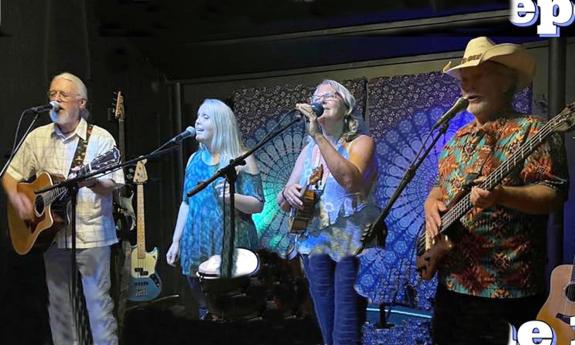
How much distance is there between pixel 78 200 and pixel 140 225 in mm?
332

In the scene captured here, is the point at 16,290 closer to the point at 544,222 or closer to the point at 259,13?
the point at 259,13

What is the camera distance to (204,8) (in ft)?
9.44

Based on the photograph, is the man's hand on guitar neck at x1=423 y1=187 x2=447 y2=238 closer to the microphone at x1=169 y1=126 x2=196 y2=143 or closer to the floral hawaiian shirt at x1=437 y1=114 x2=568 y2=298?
the floral hawaiian shirt at x1=437 y1=114 x2=568 y2=298

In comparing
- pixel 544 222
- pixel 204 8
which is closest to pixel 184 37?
pixel 204 8

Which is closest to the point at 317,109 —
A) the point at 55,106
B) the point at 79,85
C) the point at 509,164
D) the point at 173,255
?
the point at 509,164

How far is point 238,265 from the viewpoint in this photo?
283 centimetres

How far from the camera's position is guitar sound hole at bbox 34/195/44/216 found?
2986 millimetres

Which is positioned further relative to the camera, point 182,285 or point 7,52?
point 7,52

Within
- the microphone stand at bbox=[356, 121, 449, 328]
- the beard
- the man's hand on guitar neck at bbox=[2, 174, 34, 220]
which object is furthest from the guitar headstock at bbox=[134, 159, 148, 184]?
the microphone stand at bbox=[356, 121, 449, 328]

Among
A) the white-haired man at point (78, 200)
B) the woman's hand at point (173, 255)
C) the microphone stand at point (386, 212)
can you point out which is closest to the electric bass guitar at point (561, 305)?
the microphone stand at point (386, 212)

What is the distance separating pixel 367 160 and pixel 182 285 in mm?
1052

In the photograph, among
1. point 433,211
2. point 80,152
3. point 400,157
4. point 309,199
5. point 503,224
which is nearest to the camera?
point 503,224

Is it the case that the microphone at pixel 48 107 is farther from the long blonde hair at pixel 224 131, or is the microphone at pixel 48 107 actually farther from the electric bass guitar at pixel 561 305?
the electric bass guitar at pixel 561 305

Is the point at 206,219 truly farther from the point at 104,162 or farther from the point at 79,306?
the point at 79,306
